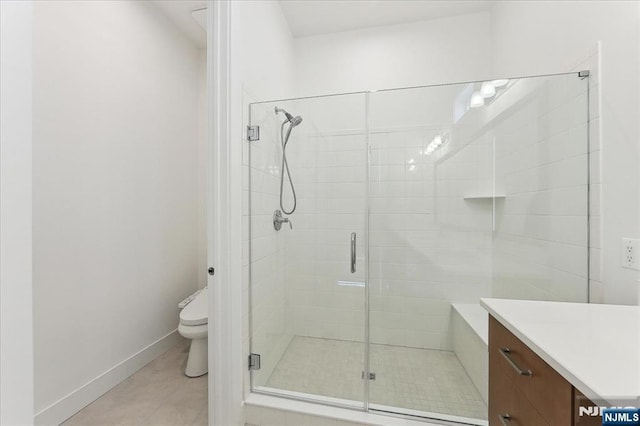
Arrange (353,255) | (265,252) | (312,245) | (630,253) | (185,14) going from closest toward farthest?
(630,253) → (265,252) → (353,255) → (312,245) → (185,14)

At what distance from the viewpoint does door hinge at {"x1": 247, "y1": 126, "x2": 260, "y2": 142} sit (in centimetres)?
166

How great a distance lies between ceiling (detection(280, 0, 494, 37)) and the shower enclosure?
936mm

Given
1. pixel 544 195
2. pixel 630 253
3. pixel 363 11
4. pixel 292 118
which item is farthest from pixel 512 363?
pixel 363 11

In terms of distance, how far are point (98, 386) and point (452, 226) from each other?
2532 mm

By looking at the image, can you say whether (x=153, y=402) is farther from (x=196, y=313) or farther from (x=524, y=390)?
(x=524, y=390)

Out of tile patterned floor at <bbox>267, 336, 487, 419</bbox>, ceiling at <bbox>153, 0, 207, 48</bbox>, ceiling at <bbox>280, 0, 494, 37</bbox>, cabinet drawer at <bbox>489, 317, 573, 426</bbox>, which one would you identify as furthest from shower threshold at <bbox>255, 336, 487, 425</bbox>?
ceiling at <bbox>153, 0, 207, 48</bbox>

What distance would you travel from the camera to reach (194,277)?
9.02 ft

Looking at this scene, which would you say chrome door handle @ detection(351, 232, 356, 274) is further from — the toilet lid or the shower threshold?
the toilet lid

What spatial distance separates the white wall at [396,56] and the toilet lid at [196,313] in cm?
207

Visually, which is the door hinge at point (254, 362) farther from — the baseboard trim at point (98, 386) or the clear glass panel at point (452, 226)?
the baseboard trim at point (98, 386)

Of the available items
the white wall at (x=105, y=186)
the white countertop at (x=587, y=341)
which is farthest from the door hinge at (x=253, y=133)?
the white countertop at (x=587, y=341)

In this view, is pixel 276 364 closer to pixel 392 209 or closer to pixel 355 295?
pixel 355 295

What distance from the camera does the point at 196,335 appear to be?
1.92 meters

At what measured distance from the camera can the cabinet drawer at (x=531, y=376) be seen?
64 centimetres
